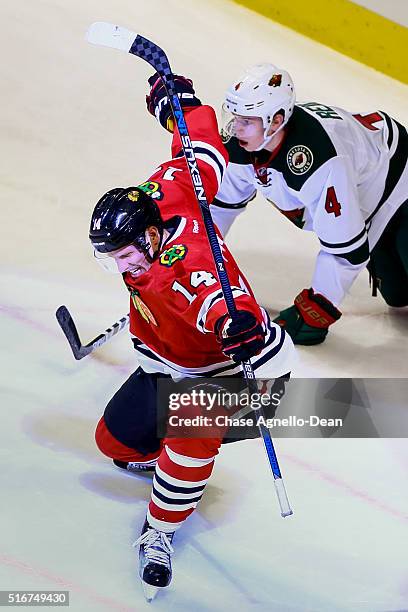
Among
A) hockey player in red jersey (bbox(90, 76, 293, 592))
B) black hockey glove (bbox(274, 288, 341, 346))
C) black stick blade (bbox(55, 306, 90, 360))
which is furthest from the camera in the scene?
black hockey glove (bbox(274, 288, 341, 346))

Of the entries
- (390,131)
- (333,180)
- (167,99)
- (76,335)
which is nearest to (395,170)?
(390,131)

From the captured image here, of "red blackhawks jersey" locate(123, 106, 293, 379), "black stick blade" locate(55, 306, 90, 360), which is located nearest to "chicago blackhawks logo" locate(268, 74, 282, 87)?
"red blackhawks jersey" locate(123, 106, 293, 379)

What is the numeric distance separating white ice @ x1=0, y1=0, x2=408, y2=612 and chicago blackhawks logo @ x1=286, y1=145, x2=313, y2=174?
557mm

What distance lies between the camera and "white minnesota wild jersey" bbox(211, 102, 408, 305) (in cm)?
294

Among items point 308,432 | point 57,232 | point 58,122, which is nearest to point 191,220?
point 308,432

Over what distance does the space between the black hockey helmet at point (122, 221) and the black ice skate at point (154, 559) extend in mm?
567

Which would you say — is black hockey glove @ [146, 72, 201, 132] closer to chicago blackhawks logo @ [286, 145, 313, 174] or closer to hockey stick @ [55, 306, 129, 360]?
chicago blackhawks logo @ [286, 145, 313, 174]

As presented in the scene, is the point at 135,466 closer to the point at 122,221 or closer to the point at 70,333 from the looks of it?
the point at 70,333

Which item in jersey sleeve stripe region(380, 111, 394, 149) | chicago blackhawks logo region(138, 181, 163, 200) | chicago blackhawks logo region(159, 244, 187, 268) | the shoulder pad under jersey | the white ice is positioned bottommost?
the white ice

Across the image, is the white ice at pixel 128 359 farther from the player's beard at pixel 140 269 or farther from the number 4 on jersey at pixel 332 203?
the player's beard at pixel 140 269

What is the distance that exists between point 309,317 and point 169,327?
110 cm

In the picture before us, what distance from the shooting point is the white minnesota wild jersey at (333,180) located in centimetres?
294

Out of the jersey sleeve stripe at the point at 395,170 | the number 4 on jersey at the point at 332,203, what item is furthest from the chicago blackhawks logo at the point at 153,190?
the jersey sleeve stripe at the point at 395,170

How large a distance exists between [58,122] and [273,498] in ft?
6.92
